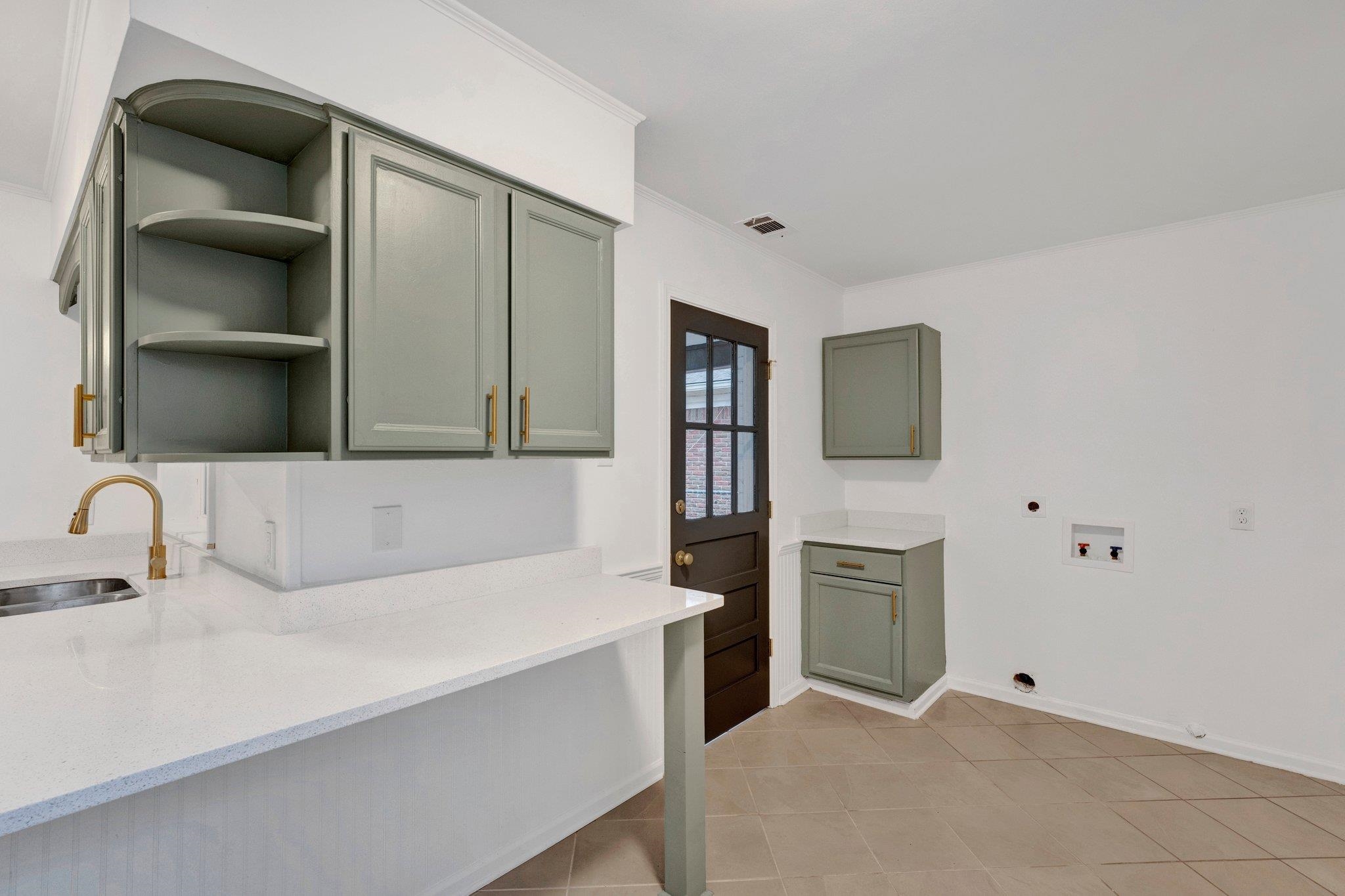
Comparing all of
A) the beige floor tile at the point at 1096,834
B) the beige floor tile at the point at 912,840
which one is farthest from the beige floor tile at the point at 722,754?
the beige floor tile at the point at 1096,834

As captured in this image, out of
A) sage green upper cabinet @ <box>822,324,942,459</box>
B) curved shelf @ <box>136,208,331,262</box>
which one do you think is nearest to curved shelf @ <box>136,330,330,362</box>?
curved shelf @ <box>136,208,331,262</box>

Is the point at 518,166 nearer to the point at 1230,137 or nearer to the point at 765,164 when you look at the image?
the point at 765,164

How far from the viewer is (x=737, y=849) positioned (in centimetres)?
217

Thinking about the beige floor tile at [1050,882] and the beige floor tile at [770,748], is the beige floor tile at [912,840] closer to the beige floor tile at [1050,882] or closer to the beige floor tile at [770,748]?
the beige floor tile at [1050,882]

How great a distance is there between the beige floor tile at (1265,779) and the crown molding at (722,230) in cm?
306

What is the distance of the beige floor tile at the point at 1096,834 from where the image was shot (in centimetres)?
214

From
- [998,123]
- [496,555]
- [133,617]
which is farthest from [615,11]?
[133,617]

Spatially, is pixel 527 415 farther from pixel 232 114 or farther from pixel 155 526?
pixel 155 526

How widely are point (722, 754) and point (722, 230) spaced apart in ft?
8.15

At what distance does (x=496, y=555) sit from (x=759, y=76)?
1697 millimetres

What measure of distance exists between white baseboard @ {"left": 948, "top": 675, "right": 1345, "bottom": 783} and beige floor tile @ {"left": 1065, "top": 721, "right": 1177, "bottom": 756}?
4cm

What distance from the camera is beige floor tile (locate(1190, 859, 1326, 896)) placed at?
1.97 metres

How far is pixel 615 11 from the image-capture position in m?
1.61

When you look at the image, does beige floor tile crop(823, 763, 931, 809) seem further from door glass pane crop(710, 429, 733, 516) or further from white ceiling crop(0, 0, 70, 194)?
white ceiling crop(0, 0, 70, 194)
